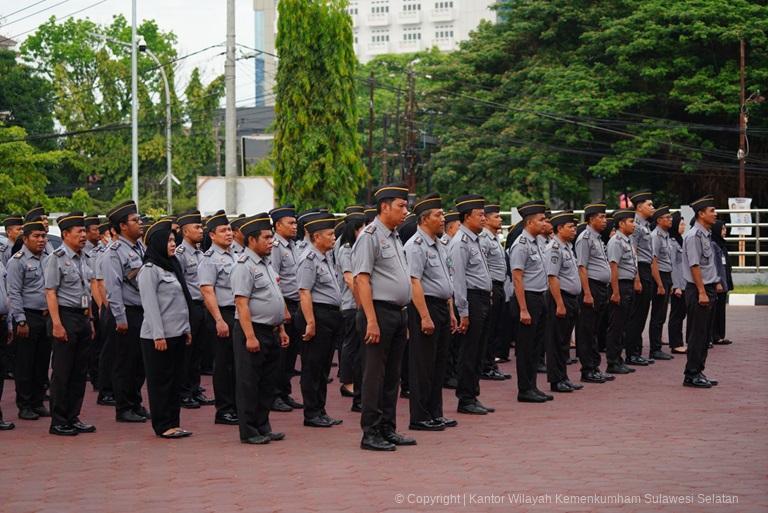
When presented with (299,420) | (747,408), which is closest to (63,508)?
(299,420)

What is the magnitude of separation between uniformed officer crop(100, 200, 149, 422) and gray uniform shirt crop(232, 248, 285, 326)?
168 centimetres

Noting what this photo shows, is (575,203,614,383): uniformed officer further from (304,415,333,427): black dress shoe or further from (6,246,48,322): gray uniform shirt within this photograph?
(6,246,48,322): gray uniform shirt

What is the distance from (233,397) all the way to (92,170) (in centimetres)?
5252

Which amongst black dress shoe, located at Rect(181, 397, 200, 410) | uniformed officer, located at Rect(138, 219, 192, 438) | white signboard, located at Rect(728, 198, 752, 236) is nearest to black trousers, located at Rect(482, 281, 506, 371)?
black dress shoe, located at Rect(181, 397, 200, 410)

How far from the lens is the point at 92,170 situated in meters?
62.4

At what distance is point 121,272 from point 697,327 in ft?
20.4

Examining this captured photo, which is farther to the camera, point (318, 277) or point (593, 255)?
point (593, 255)

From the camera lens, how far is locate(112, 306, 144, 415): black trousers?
39.4ft

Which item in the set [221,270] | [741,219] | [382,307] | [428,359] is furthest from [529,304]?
[741,219]

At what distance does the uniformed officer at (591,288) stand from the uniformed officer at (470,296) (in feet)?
7.31

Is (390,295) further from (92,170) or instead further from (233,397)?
(92,170)

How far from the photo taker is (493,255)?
48.7ft

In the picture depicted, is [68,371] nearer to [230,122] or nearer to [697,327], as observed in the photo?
[697,327]

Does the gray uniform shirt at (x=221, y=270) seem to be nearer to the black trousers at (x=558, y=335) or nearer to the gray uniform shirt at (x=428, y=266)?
the gray uniform shirt at (x=428, y=266)
